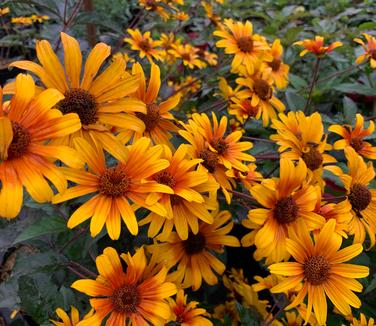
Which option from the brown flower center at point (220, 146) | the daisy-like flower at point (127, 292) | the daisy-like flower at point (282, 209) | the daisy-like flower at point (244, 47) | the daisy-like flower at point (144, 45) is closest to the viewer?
the daisy-like flower at point (127, 292)

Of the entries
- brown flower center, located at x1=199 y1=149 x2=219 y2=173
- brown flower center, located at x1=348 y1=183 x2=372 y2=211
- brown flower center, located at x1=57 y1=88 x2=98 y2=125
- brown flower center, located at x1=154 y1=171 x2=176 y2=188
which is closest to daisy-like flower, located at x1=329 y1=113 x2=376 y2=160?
brown flower center, located at x1=348 y1=183 x2=372 y2=211

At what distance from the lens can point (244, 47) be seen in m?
1.64

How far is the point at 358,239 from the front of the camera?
3.51 feet

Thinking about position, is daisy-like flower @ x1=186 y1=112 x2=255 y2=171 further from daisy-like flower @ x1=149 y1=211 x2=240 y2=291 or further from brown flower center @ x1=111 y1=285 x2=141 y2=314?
brown flower center @ x1=111 y1=285 x2=141 y2=314

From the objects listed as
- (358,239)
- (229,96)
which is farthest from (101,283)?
(229,96)

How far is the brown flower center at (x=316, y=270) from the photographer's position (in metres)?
0.96

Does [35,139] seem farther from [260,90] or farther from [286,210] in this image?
[260,90]

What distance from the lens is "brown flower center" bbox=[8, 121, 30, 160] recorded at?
29.5 inches

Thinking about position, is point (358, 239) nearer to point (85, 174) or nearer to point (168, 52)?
point (85, 174)

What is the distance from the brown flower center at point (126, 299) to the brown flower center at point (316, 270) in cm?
38

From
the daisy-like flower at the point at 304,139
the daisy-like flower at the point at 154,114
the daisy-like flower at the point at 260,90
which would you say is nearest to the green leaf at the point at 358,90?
the daisy-like flower at the point at 260,90

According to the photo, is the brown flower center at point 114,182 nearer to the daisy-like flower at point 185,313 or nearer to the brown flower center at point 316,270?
the daisy-like flower at point 185,313

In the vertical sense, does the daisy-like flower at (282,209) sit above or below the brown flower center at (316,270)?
above

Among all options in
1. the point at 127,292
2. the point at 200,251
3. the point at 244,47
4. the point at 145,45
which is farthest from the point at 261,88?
the point at 127,292
